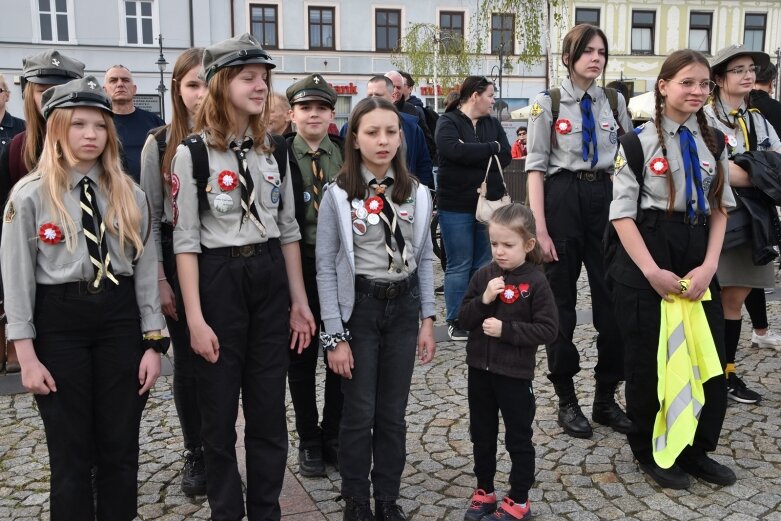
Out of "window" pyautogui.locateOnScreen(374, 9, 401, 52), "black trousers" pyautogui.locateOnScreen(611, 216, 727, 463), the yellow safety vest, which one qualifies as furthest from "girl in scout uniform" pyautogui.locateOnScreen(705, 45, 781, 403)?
"window" pyautogui.locateOnScreen(374, 9, 401, 52)

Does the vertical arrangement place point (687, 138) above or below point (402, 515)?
above

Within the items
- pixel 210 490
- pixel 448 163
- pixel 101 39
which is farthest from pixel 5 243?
pixel 101 39

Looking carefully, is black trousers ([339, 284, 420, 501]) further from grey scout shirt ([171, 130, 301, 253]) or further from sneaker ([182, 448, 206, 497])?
sneaker ([182, 448, 206, 497])

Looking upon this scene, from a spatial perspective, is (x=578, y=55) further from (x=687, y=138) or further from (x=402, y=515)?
(x=402, y=515)

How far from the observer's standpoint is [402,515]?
11.1ft

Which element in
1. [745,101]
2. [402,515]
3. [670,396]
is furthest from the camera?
[745,101]

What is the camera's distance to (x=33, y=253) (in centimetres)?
278

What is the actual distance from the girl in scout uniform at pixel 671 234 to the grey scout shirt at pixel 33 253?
2.36m

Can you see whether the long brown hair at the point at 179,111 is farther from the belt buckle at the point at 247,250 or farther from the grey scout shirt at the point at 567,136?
the grey scout shirt at the point at 567,136

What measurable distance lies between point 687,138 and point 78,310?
2812mm

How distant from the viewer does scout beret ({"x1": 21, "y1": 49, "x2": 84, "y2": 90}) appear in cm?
356

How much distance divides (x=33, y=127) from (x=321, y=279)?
1.51 meters

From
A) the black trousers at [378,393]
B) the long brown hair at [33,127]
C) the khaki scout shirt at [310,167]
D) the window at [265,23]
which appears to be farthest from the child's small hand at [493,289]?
the window at [265,23]

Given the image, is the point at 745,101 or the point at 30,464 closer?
the point at 30,464
